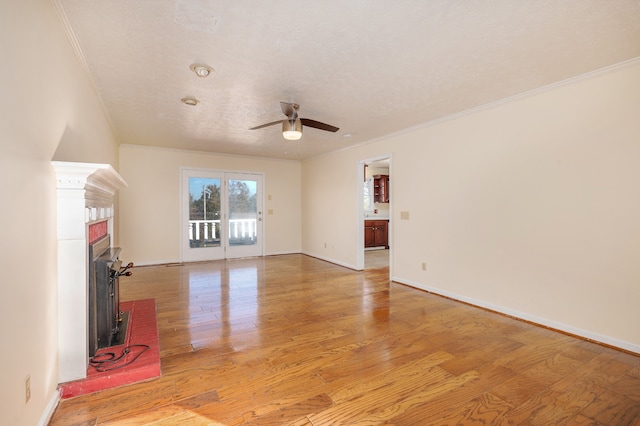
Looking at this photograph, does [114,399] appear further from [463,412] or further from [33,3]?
[33,3]

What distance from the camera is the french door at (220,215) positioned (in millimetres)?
6523

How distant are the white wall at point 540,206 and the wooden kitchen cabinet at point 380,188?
173 inches

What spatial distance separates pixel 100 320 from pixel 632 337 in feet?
14.7

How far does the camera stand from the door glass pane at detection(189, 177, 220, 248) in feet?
21.6

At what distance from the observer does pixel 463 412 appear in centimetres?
180

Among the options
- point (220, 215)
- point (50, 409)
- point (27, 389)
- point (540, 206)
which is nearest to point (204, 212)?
point (220, 215)

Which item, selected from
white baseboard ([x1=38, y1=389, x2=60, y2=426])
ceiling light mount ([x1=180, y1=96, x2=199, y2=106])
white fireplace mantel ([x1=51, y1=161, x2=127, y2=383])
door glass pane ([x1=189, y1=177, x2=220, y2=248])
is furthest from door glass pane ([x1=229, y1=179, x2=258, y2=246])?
white baseboard ([x1=38, y1=389, x2=60, y2=426])

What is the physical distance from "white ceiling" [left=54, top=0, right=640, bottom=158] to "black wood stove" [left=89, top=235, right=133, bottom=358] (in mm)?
1649

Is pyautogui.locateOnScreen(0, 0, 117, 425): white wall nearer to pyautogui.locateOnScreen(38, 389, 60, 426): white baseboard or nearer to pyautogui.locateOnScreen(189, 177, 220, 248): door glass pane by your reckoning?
pyautogui.locateOnScreen(38, 389, 60, 426): white baseboard

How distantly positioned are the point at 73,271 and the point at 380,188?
8.09 meters

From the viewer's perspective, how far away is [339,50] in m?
2.39

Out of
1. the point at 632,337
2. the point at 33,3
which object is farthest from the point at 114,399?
the point at 632,337

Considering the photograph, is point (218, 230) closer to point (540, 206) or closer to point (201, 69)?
point (201, 69)

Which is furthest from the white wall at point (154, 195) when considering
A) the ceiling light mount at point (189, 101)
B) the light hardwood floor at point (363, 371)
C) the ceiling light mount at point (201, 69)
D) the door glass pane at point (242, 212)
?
the ceiling light mount at point (201, 69)
